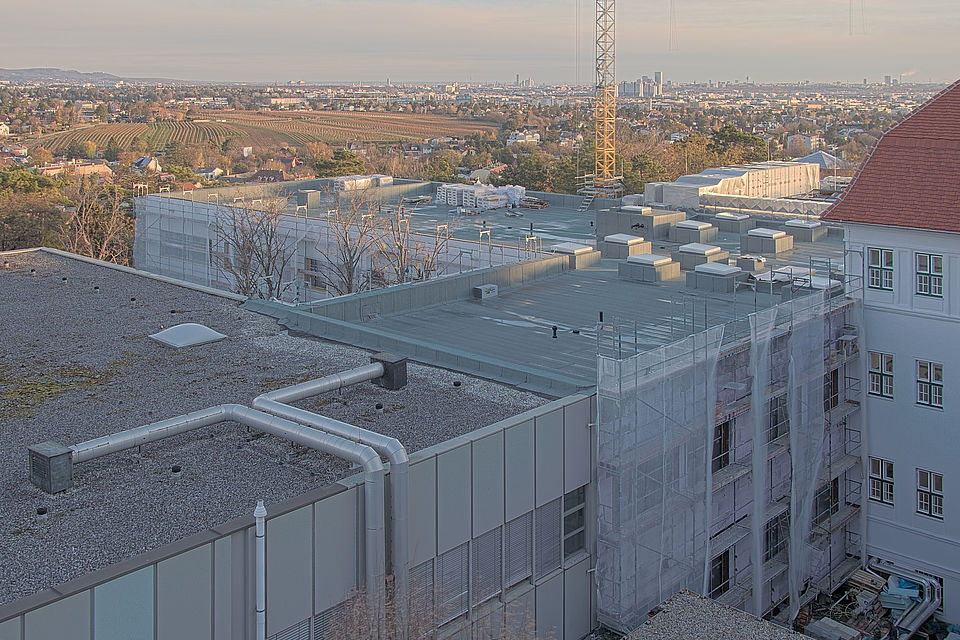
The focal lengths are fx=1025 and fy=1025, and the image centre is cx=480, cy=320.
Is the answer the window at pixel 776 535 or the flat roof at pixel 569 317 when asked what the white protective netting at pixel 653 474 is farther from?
the window at pixel 776 535

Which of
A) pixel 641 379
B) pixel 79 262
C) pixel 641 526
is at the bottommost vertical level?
pixel 641 526

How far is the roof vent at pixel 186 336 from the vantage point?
24145mm

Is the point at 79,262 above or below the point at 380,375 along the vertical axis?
above

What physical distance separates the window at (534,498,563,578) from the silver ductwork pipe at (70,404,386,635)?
413 centimetres

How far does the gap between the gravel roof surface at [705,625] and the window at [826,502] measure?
6.89m

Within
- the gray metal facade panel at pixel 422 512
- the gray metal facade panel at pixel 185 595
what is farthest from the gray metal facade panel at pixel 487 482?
the gray metal facade panel at pixel 185 595

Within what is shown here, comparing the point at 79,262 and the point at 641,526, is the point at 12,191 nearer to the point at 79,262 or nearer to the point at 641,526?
the point at 79,262

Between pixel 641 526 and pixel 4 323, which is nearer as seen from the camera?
pixel 641 526

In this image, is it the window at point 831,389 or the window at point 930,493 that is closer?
the window at point 930,493

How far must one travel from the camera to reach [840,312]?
86.5ft

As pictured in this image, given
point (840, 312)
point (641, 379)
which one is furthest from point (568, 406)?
point (840, 312)

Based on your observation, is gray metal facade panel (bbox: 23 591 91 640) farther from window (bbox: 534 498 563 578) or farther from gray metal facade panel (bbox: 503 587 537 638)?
window (bbox: 534 498 563 578)

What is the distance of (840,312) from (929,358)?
240cm

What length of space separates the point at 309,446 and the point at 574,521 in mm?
5840
